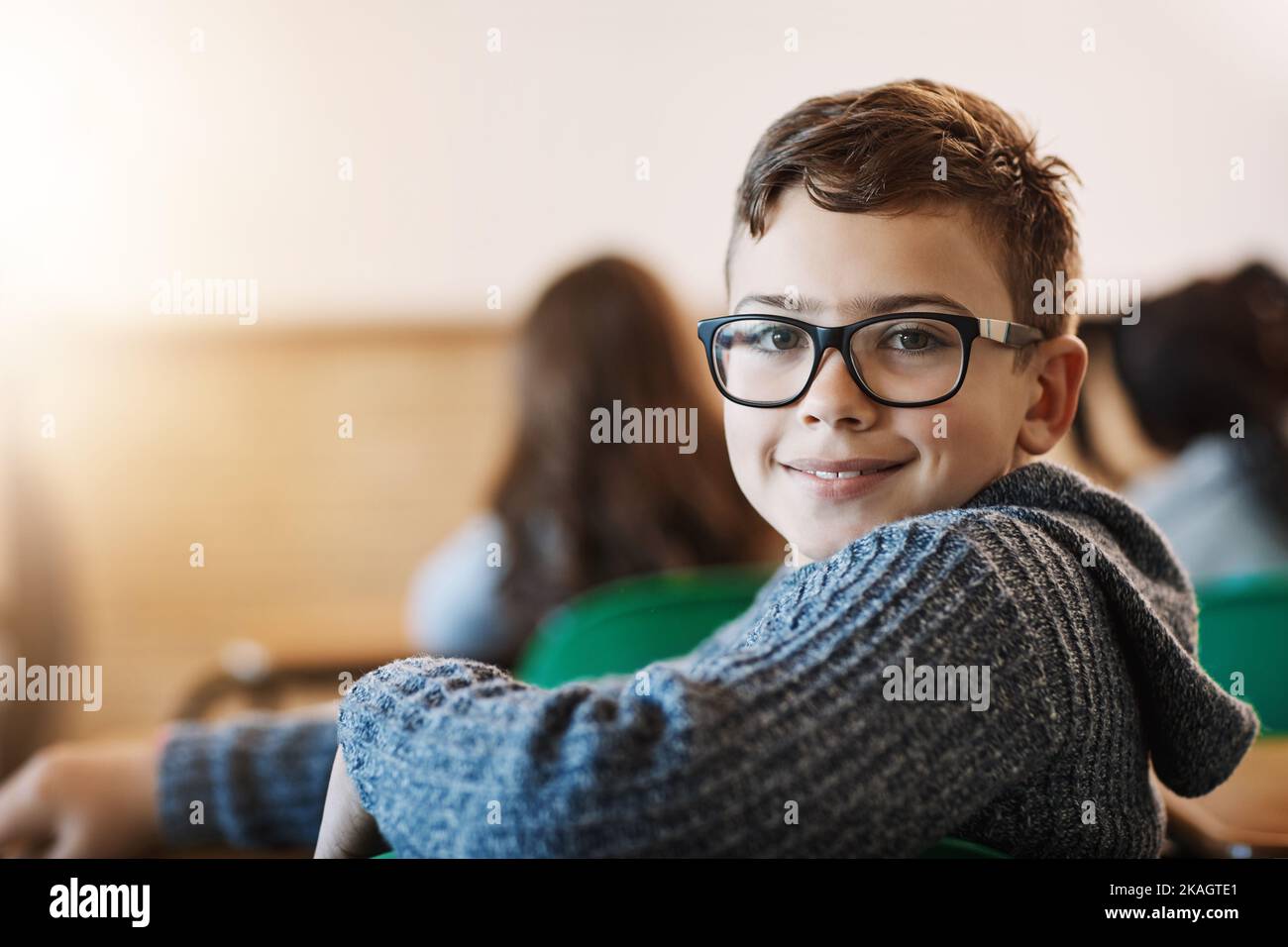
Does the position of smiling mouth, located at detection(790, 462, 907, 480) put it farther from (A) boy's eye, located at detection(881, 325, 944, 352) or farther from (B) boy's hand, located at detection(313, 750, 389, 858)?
(B) boy's hand, located at detection(313, 750, 389, 858)

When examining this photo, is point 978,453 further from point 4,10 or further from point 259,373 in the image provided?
point 259,373

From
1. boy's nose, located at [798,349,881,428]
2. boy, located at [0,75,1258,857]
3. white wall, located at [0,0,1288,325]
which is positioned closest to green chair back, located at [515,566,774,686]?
white wall, located at [0,0,1288,325]

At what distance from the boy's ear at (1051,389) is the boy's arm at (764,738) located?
117 mm

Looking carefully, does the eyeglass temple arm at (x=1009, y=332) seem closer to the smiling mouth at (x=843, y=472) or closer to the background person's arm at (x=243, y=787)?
the smiling mouth at (x=843, y=472)

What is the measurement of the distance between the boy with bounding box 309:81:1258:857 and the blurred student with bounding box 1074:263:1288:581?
379mm

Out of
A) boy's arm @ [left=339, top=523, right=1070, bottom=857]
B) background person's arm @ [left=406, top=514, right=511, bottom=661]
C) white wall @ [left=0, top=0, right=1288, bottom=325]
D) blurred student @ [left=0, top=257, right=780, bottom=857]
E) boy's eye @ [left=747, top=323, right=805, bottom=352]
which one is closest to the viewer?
boy's arm @ [left=339, top=523, right=1070, bottom=857]

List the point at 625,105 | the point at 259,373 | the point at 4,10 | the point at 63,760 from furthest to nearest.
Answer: the point at 259,373
the point at 625,105
the point at 63,760
the point at 4,10

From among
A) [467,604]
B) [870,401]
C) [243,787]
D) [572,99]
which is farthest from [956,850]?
[467,604]

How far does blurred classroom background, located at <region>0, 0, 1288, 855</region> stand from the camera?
680mm

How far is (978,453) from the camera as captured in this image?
0.54 metres

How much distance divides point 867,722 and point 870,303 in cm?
19

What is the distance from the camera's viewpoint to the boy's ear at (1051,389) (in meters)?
0.56
